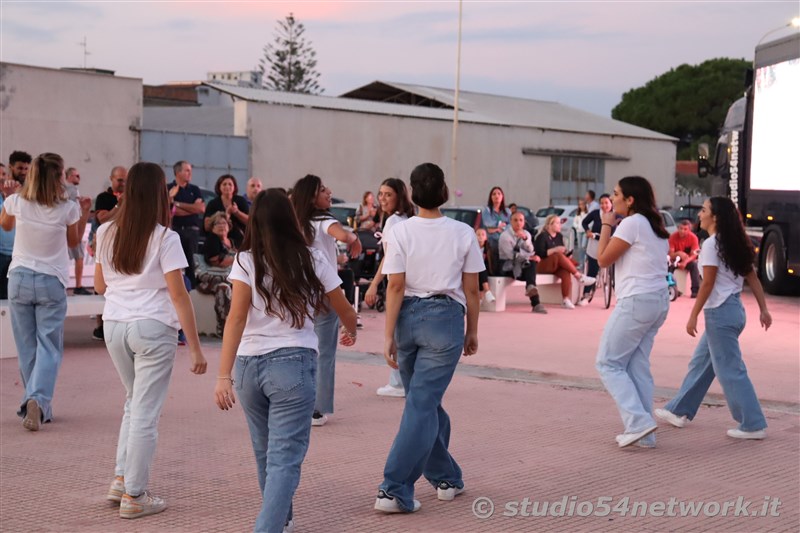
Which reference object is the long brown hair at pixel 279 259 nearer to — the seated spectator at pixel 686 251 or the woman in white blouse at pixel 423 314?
the woman in white blouse at pixel 423 314

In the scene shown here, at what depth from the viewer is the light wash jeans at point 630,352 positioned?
7777 mm

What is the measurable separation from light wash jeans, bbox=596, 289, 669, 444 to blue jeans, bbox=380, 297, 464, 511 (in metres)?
2.07

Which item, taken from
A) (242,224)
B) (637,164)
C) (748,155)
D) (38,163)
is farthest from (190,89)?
(38,163)

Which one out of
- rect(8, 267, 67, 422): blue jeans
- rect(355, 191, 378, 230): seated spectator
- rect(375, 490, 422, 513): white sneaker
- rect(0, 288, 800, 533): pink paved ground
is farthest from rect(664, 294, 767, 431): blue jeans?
rect(355, 191, 378, 230): seated spectator

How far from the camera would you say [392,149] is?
1811 inches

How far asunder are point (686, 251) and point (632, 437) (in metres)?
13.8

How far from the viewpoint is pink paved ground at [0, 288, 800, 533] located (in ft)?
19.7

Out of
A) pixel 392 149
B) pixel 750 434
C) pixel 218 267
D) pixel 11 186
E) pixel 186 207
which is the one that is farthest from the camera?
pixel 392 149

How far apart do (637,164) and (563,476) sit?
51536 millimetres

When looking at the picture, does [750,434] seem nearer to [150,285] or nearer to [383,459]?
[383,459]

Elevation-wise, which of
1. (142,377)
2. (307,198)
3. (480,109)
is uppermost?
(480,109)

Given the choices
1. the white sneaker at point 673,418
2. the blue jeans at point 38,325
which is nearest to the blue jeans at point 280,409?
the blue jeans at point 38,325

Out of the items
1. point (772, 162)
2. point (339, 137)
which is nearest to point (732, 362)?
point (772, 162)

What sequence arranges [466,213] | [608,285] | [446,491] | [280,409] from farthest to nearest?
[466,213] < [608,285] < [446,491] < [280,409]
